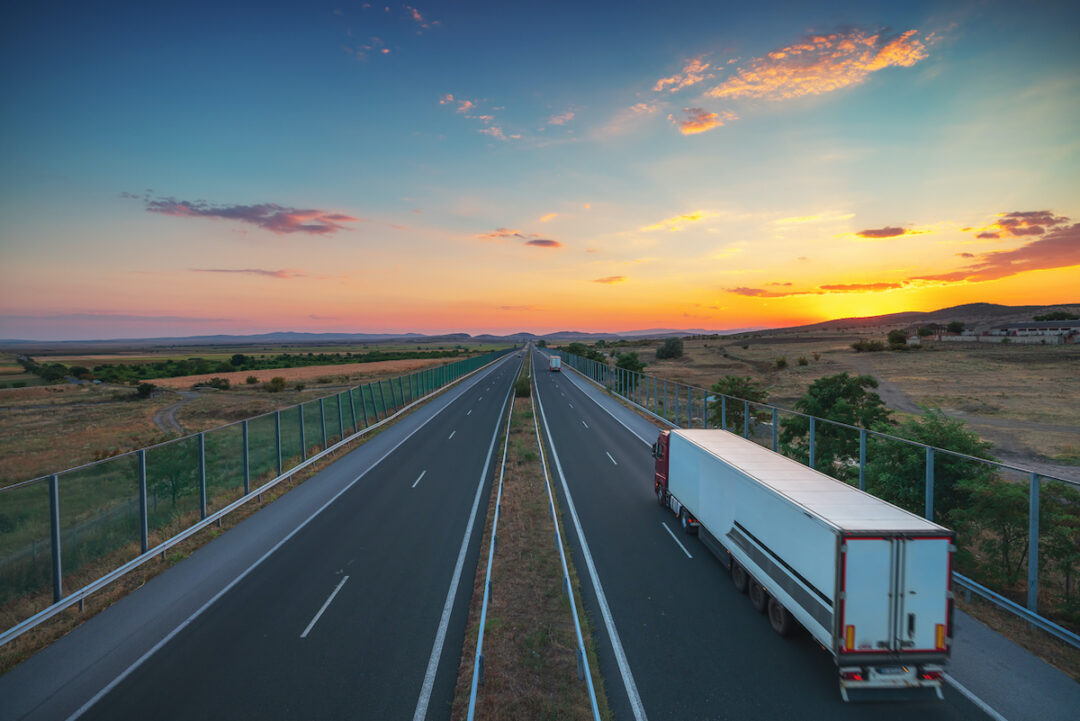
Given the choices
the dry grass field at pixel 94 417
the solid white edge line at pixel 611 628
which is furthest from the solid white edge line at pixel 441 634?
the dry grass field at pixel 94 417

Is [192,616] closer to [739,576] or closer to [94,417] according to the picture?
[739,576]

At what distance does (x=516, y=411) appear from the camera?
39406 millimetres

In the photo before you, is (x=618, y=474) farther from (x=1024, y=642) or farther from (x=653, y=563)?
(x=1024, y=642)

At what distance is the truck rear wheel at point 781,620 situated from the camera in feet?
30.9

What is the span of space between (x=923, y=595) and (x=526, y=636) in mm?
6715

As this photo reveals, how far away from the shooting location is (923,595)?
7.46 m

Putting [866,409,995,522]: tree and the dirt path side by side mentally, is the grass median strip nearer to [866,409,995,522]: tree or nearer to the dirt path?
[866,409,995,522]: tree

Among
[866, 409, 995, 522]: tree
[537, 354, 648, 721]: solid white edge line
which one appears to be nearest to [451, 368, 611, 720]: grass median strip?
[537, 354, 648, 721]: solid white edge line

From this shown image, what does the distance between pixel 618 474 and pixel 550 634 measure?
1239cm

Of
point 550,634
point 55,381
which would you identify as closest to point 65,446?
point 550,634

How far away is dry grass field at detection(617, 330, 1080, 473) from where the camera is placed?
1177 inches

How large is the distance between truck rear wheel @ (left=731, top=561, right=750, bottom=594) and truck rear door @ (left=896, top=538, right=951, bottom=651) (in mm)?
3814

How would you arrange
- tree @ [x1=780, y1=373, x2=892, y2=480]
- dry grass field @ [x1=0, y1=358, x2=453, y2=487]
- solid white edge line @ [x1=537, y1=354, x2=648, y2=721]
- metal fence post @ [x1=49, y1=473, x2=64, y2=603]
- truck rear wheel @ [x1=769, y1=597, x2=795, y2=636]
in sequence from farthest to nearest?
dry grass field @ [x1=0, y1=358, x2=453, y2=487]
tree @ [x1=780, y1=373, x2=892, y2=480]
metal fence post @ [x1=49, y1=473, x2=64, y2=603]
truck rear wheel @ [x1=769, y1=597, x2=795, y2=636]
solid white edge line @ [x1=537, y1=354, x2=648, y2=721]

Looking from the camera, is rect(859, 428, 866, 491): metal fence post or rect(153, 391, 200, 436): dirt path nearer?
rect(859, 428, 866, 491): metal fence post
